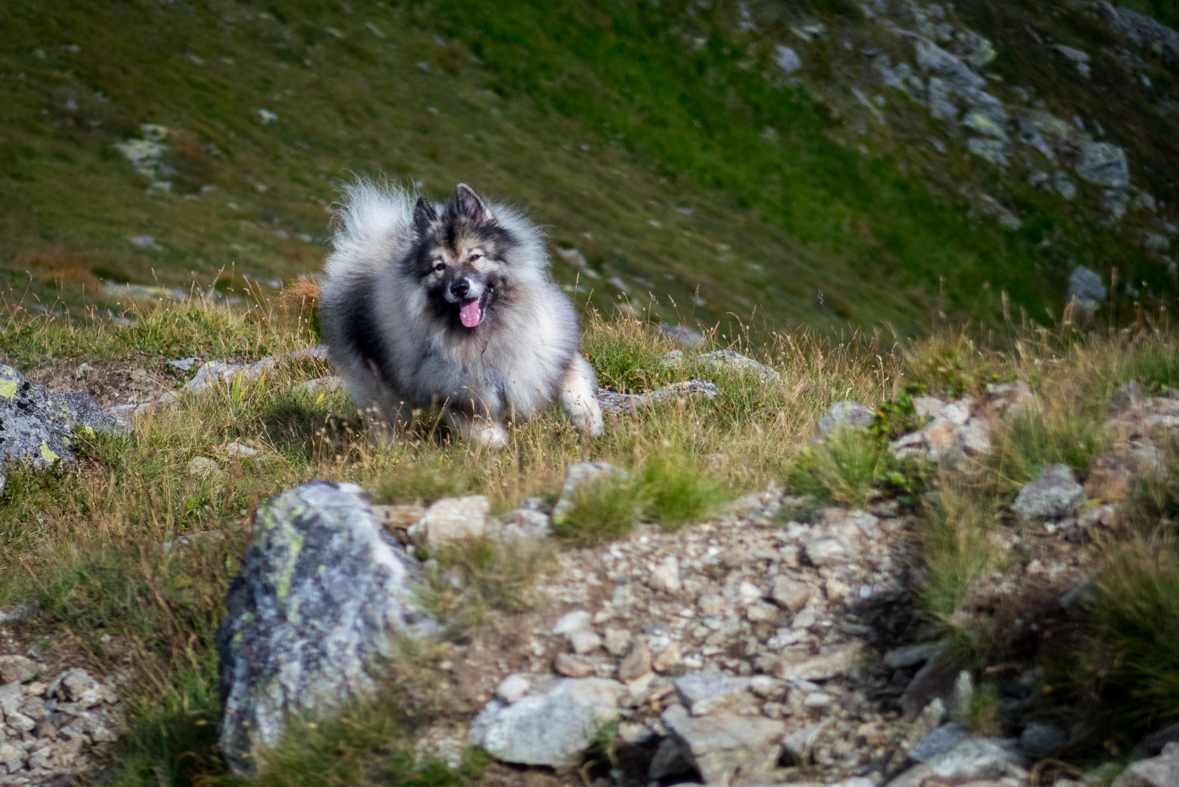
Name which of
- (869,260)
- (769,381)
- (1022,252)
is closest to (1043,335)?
(769,381)

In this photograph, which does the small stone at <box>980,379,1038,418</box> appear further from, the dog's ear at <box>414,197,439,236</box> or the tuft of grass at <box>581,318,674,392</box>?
the dog's ear at <box>414,197,439,236</box>

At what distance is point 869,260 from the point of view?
4722cm

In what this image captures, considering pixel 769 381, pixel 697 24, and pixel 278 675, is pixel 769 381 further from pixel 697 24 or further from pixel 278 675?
pixel 697 24

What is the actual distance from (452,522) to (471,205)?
343 cm

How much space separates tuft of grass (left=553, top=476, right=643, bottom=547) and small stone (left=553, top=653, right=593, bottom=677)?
68 centimetres

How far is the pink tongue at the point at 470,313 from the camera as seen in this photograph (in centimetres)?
679

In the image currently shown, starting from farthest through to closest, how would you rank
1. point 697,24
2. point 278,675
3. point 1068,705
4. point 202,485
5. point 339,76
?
point 697,24 < point 339,76 < point 202,485 < point 278,675 < point 1068,705

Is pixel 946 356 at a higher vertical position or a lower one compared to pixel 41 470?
higher

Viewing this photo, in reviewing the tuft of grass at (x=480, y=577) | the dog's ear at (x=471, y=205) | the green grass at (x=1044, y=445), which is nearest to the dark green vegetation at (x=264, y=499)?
the tuft of grass at (x=480, y=577)

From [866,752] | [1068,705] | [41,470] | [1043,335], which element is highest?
[1043,335]

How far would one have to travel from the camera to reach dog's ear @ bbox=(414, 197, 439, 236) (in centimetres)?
692

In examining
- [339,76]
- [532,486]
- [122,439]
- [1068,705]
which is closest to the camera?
[1068,705]

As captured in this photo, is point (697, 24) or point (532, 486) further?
point (697, 24)

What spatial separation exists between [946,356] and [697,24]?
53230 mm
